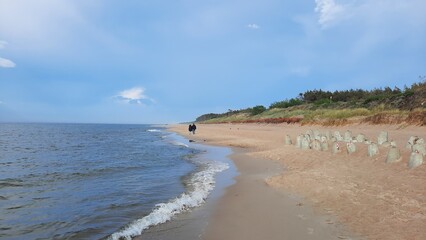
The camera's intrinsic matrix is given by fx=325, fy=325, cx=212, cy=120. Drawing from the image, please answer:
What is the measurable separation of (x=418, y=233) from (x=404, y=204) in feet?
4.06

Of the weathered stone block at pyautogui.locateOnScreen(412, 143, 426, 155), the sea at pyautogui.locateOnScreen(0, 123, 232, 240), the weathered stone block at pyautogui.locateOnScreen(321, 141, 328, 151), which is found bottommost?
the sea at pyautogui.locateOnScreen(0, 123, 232, 240)

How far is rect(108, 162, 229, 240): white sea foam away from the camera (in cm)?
565

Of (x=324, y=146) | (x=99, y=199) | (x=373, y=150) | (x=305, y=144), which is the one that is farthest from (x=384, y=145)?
(x=99, y=199)

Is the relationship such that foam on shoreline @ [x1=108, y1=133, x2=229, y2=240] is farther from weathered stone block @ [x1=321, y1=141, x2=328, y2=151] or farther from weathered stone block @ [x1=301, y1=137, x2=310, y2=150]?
weathered stone block @ [x1=301, y1=137, x2=310, y2=150]

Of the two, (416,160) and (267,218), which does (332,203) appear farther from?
(416,160)

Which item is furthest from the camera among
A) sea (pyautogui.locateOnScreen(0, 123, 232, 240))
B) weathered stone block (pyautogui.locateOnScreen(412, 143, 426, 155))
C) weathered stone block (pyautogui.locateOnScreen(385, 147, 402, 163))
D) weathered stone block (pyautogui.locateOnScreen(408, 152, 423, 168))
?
weathered stone block (pyautogui.locateOnScreen(385, 147, 402, 163))

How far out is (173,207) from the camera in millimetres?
7062

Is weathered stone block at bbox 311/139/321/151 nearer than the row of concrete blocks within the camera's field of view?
No

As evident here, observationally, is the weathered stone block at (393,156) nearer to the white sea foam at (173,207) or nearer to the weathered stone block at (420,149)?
the weathered stone block at (420,149)

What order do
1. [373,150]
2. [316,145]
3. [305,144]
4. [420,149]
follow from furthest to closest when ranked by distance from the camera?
1. [305,144]
2. [316,145]
3. [373,150]
4. [420,149]

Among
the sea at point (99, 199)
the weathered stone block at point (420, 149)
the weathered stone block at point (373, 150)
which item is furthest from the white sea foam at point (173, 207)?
the weathered stone block at point (420, 149)

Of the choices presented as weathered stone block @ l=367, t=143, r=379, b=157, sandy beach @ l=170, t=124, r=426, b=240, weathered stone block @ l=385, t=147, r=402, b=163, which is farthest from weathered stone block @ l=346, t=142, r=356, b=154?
weathered stone block @ l=385, t=147, r=402, b=163

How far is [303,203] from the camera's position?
22.0 feet

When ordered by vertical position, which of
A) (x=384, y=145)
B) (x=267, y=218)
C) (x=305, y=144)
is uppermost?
(x=384, y=145)
